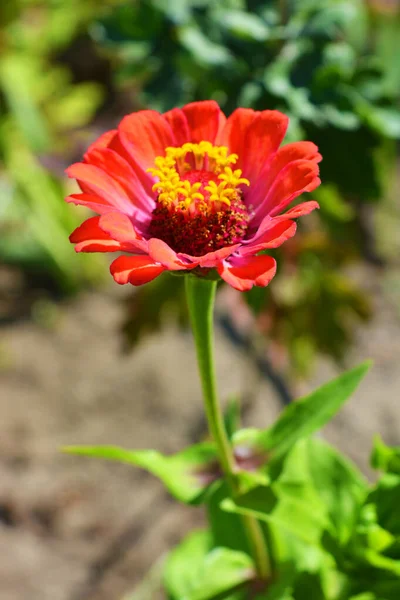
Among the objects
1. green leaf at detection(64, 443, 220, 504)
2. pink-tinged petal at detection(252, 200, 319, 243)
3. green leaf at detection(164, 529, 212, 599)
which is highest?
pink-tinged petal at detection(252, 200, 319, 243)

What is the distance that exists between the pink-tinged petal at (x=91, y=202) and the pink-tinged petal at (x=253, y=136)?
15cm

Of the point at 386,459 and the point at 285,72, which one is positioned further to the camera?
the point at 285,72

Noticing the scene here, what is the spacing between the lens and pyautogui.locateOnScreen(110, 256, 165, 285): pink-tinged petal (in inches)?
21.6

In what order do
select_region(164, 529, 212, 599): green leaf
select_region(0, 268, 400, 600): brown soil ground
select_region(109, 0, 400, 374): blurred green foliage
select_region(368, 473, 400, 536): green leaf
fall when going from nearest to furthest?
1. select_region(368, 473, 400, 536): green leaf
2. select_region(109, 0, 400, 374): blurred green foliage
3. select_region(164, 529, 212, 599): green leaf
4. select_region(0, 268, 400, 600): brown soil ground

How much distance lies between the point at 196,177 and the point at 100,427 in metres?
1.26

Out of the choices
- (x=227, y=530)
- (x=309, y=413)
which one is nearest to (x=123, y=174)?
(x=309, y=413)

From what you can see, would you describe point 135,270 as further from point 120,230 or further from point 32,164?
point 32,164

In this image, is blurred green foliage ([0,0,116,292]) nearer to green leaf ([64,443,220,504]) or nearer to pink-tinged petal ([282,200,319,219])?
green leaf ([64,443,220,504])

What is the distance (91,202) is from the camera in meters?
0.61

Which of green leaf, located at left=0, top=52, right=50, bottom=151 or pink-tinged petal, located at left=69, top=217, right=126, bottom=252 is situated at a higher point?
green leaf, located at left=0, top=52, right=50, bottom=151

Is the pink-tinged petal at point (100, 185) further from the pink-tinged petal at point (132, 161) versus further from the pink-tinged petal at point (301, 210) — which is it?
the pink-tinged petal at point (301, 210)

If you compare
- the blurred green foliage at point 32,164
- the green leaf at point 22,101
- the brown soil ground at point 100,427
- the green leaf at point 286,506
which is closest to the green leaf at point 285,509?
the green leaf at point 286,506

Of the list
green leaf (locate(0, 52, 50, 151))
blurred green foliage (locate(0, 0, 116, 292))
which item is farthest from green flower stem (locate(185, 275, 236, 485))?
green leaf (locate(0, 52, 50, 151))

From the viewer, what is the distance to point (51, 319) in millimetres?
2174
